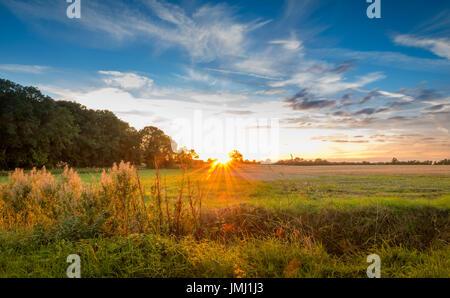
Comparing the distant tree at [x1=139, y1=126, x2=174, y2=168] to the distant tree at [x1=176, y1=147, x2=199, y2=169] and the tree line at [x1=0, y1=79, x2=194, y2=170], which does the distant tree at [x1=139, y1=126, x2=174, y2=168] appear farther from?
the distant tree at [x1=176, y1=147, x2=199, y2=169]

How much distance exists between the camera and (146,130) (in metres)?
51.9

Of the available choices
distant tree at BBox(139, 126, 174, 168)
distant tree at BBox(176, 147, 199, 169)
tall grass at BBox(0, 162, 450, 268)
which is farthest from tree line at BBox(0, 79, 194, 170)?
distant tree at BBox(176, 147, 199, 169)

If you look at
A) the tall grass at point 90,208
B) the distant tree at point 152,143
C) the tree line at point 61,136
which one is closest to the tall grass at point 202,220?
the tall grass at point 90,208

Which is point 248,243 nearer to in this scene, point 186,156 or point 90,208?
point 186,156

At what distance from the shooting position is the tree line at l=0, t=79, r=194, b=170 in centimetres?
3334

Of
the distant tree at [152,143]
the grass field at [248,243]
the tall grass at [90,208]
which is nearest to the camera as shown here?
the grass field at [248,243]

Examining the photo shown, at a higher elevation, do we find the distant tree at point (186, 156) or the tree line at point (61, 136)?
the tree line at point (61, 136)

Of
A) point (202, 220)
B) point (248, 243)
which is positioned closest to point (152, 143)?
point (202, 220)

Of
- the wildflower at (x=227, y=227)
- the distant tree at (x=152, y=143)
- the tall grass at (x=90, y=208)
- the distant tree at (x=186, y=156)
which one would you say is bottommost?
the wildflower at (x=227, y=227)

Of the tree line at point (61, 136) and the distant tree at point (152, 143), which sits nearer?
the tree line at point (61, 136)

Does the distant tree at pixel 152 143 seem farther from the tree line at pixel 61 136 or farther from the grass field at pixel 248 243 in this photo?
the grass field at pixel 248 243

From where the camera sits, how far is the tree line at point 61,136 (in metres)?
33.3

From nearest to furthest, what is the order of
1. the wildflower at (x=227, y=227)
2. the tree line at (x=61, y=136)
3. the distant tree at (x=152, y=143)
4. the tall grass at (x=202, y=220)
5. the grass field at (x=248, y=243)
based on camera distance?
the grass field at (x=248, y=243)
the tall grass at (x=202, y=220)
the wildflower at (x=227, y=227)
the tree line at (x=61, y=136)
the distant tree at (x=152, y=143)

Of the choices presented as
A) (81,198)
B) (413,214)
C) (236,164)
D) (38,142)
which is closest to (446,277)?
(413,214)
